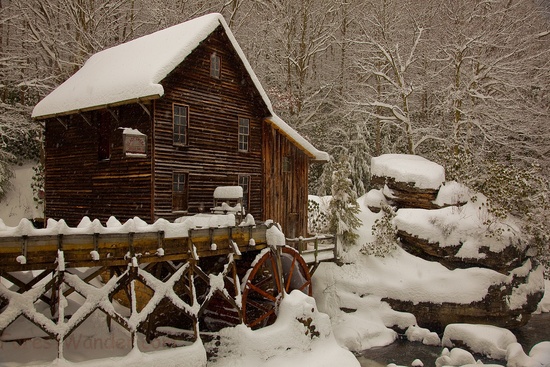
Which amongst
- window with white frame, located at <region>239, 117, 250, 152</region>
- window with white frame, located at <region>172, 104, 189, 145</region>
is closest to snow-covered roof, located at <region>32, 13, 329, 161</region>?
window with white frame, located at <region>239, 117, 250, 152</region>

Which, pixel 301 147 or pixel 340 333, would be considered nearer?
pixel 340 333

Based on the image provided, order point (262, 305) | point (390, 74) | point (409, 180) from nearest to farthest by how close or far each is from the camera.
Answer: point (262, 305) → point (409, 180) → point (390, 74)

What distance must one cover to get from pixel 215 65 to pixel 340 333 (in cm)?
1071

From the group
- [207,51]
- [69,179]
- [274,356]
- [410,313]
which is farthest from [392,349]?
A: [69,179]

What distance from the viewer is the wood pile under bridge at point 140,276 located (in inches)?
333

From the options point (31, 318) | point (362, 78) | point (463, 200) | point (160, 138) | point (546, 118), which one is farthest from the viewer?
point (362, 78)

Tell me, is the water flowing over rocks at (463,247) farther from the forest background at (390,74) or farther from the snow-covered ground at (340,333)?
the forest background at (390,74)

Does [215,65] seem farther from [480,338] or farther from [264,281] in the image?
[480,338]

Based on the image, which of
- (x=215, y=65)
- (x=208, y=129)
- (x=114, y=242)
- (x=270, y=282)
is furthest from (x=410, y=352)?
(x=215, y=65)

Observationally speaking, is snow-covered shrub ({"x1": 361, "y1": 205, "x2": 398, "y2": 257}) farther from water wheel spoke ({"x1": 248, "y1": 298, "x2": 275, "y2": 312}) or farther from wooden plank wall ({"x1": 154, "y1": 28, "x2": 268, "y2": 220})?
water wheel spoke ({"x1": 248, "y1": 298, "x2": 275, "y2": 312})

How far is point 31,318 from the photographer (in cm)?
835

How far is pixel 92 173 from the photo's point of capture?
51.6 feet

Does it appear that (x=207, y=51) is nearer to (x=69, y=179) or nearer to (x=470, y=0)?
(x=69, y=179)

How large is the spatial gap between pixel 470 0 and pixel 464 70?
368cm
